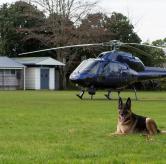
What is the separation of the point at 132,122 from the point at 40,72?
170 feet

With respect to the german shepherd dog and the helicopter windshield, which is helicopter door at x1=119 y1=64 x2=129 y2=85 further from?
the german shepherd dog

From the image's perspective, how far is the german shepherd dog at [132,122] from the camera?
1252 cm

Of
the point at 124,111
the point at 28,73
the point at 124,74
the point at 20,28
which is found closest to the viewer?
the point at 124,111

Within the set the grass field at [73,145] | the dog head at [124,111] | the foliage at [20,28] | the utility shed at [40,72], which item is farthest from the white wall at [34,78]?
the dog head at [124,111]

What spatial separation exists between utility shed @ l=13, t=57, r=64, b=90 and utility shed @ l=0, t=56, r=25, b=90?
0.74m

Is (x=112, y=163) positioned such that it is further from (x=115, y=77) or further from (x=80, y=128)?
(x=115, y=77)

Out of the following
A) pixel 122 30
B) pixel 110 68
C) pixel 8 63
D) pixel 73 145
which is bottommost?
pixel 73 145

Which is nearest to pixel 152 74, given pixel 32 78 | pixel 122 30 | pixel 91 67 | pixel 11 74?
pixel 91 67

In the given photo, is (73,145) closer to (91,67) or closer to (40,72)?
(91,67)

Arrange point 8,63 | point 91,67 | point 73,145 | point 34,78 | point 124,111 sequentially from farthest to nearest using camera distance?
point 34,78
point 8,63
point 91,67
point 124,111
point 73,145

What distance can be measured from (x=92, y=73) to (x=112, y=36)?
34.2 m

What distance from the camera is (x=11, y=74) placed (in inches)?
2495

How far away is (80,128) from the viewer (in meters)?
14.9

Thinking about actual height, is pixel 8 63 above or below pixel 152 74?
above
